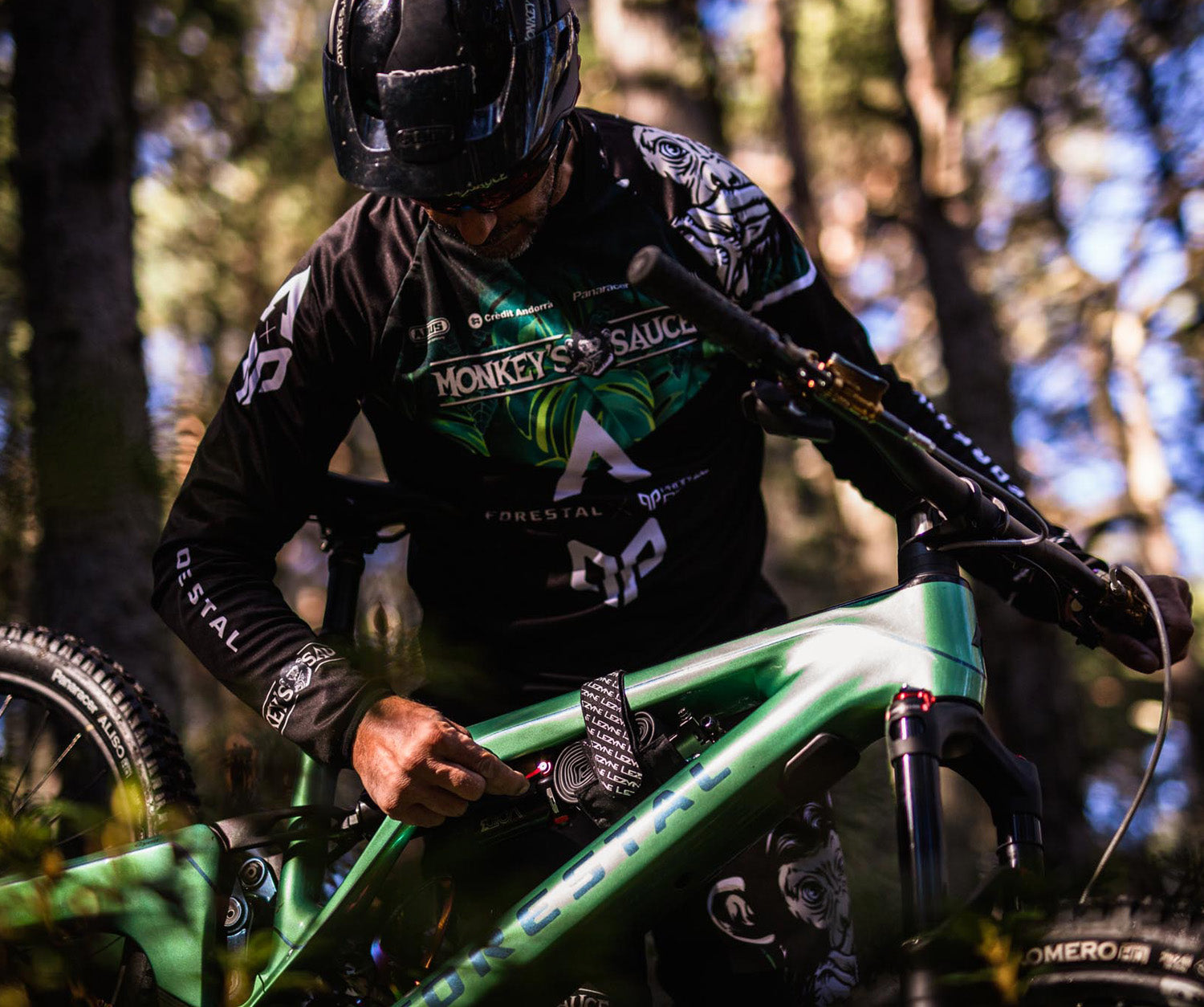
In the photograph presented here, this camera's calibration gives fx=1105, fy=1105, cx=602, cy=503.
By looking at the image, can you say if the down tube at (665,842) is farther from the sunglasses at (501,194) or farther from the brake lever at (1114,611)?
the sunglasses at (501,194)

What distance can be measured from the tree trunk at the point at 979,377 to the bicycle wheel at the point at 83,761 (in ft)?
15.4

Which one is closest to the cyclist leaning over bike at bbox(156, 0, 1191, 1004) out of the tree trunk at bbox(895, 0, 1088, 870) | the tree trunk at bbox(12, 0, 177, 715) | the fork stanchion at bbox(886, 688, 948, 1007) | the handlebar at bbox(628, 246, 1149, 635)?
the handlebar at bbox(628, 246, 1149, 635)

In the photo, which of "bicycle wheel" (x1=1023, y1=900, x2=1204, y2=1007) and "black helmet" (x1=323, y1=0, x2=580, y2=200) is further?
"black helmet" (x1=323, y1=0, x2=580, y2=200)

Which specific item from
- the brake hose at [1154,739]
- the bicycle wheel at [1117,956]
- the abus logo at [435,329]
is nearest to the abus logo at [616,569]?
the abus logo at [435,329]

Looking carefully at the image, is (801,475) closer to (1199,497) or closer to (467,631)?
(1199,497)

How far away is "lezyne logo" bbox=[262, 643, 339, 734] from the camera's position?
2.21 m

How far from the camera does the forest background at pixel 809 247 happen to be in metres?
3.68

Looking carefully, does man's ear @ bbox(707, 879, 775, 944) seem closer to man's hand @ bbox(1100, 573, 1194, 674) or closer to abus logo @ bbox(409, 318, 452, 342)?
man's hand @ bbox(1100, 573, 1194, 674)

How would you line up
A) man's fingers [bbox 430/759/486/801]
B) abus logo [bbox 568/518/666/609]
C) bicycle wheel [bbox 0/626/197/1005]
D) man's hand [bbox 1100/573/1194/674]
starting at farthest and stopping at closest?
abus logo [bbox 568/518/666/609], bicycle wheel [bbox 0/626/197/1005], man's hand [bbox 1100/573/1194/674], man's fingers [bbox 430/759/486/801]

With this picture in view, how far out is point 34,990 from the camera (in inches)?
75.1

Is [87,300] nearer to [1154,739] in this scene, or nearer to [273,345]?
[273,345]

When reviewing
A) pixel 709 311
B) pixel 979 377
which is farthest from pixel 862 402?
pixel 979 377

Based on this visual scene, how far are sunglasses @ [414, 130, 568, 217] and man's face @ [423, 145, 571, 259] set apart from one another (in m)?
0.03

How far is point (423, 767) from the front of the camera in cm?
202
